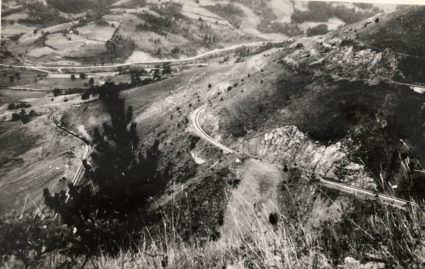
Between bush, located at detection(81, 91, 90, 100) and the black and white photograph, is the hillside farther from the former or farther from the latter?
bush, located at detection(81, 91, 90, 100)

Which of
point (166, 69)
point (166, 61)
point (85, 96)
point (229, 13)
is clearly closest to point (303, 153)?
point (229, 13)

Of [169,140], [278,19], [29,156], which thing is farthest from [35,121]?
[278,19]

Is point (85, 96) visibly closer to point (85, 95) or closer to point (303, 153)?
point (85, 95)

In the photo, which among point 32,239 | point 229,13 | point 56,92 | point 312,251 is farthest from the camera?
point 56,92

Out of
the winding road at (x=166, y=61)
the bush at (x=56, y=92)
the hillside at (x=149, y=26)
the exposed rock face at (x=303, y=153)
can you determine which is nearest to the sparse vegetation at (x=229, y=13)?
the hillside at (x=149, y=26)

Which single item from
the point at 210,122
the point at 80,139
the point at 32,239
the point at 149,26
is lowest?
the point at 80,139

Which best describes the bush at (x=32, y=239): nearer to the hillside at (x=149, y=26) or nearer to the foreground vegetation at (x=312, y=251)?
the foreground vegetation at (x=312, y=251)
